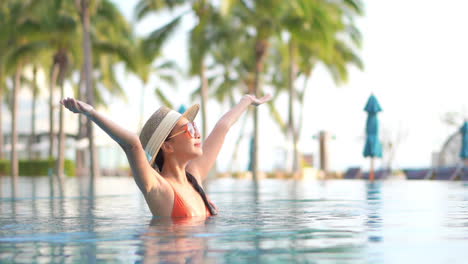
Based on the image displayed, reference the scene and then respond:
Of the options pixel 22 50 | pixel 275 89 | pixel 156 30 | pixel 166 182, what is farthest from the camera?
pixel 275 89

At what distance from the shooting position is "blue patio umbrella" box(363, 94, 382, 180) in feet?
82.9

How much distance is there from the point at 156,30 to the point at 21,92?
27429mm

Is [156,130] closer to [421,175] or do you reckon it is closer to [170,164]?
[170,164]

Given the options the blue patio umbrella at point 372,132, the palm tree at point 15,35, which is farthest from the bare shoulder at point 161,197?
the palm tree at point 15,35

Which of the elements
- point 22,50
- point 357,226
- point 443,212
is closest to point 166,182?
point 357,226

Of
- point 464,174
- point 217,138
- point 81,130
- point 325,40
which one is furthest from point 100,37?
point 217,138

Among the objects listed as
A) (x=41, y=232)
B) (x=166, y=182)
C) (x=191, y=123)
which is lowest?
(x=41, y=232)

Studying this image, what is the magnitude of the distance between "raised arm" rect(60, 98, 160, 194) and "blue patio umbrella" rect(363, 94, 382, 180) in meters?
20.2

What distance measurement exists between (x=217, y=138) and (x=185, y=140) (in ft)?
2.30

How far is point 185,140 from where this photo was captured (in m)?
5.82

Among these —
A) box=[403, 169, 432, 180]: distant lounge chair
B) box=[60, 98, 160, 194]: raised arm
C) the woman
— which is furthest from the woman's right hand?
box=[403, 169, 432, 180]: distant lounge chair

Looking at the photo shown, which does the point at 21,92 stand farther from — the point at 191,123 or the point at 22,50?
the point at 191,123

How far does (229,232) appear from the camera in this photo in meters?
5.44

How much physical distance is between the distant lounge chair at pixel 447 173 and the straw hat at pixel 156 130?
1990cm
